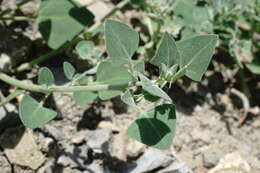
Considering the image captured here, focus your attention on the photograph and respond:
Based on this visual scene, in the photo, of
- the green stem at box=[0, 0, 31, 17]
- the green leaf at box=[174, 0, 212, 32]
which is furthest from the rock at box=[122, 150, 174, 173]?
the green stem at box=[0, 0, 31, 17]

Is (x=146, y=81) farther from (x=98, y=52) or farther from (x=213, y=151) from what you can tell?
(x=213, y=151)

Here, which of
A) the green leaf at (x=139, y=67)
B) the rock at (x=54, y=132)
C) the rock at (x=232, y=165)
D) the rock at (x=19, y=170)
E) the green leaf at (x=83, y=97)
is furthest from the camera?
the rock at (x=232, y=165)

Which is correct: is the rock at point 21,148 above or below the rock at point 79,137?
above

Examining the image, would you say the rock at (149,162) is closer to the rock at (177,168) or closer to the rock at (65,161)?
the rock at (177,168)

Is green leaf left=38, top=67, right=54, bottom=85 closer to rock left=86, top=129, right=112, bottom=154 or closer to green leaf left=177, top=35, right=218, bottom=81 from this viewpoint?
rock left=86, top=129, right=112, bottom=154

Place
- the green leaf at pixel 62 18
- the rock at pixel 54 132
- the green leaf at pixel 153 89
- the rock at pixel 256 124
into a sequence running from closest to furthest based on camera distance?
the green leaf at pixel 153 89 → the rock at pixel 54 132 → the green leaf at pixel 62 18 → the rock at pixel 256 124

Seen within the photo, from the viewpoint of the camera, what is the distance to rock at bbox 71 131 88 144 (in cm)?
312

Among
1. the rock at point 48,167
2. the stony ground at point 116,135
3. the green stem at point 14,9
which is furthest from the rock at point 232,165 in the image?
the green stem at point 14,9

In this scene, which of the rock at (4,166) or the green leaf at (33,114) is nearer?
the green leaf at (33,114)

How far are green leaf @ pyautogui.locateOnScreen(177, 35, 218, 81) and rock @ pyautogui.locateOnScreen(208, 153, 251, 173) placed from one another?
110cm

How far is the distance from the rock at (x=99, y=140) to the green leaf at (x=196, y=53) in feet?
3.24

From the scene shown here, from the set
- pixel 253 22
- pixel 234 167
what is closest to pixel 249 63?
pixel 253 22

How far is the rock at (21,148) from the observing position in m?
2.87

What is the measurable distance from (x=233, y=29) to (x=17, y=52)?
170 centimetres
